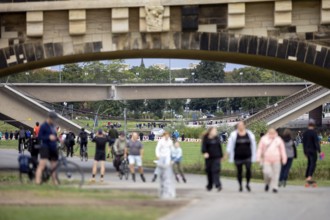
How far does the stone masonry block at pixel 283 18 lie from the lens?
3512 cm

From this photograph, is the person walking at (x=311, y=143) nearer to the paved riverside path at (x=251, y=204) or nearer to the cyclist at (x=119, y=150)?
the paved riverside path at (x=251, y=204)

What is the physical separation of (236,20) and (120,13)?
357cm

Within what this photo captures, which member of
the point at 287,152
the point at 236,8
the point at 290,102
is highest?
the point at 236,8

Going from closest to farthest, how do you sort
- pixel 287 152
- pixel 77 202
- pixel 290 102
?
pixel 77 202
pixel 287 152
pixel 290 102

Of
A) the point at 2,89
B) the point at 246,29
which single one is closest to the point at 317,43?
the point at 246,29

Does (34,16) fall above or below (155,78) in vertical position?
above

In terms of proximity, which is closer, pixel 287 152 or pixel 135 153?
pixel 287 152

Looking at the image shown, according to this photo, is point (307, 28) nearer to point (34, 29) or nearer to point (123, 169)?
point (123, 169)

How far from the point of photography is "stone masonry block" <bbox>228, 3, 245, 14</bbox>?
35094 millimetres

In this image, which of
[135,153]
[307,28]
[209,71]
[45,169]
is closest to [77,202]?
[45,169]

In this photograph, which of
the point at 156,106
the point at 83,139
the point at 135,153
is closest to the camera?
the point at 135,153

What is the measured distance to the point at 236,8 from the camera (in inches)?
1385

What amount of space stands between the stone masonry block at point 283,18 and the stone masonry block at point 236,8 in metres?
1.04

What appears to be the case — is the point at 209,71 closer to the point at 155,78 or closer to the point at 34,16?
the point at 155,78
